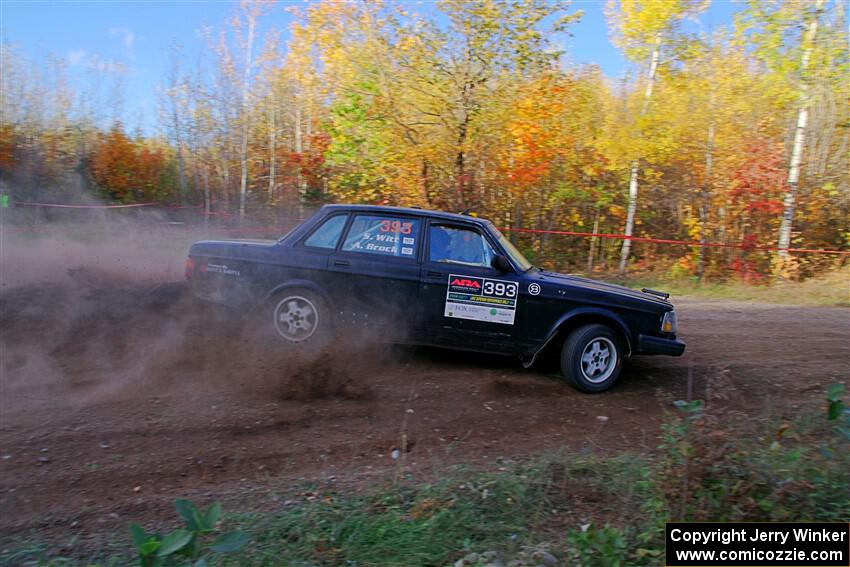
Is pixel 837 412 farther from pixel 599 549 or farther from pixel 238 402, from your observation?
pixel 238 402

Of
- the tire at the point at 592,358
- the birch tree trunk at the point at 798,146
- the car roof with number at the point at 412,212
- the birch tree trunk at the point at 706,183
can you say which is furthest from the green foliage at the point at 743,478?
the birch tree trunk at the point at 706,183

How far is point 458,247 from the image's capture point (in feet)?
23.4

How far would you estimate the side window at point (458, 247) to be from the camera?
23.1 feet

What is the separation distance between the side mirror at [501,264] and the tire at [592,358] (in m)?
0.94

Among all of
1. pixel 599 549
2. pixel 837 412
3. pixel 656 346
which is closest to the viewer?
pixel 599 549

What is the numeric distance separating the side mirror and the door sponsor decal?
0.14 metres

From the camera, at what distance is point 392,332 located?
7.03 meters

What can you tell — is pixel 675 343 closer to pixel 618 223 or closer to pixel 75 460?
pixel 75 460

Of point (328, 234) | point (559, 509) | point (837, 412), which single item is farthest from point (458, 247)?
point (837, 412)

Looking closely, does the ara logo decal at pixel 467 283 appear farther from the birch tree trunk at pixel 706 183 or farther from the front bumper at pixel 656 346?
the birch tree trunk at pixel 706 183

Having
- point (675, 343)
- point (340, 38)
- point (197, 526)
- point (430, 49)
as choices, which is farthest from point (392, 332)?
point (340, 38)

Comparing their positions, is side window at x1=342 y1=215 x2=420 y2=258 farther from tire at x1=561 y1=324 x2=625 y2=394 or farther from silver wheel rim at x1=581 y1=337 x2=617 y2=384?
silver wheel rim at x1=581 y1=337 x2=617 y2=384

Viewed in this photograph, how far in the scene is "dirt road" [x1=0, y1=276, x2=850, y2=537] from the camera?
15.0 ft

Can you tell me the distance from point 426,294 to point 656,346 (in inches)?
94.9
